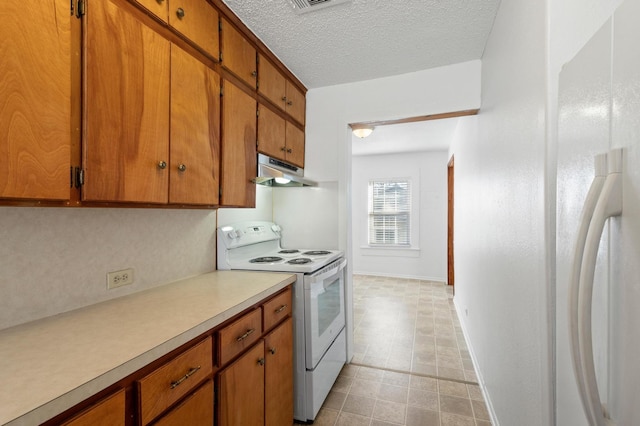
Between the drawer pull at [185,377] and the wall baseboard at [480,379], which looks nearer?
the drawer pull at [185,377]

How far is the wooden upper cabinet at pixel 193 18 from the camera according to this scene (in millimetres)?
1289

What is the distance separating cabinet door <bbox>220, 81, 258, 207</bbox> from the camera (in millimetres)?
1712

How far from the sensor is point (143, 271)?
A: 1.56m

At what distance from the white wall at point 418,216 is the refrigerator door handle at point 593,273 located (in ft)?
15.6

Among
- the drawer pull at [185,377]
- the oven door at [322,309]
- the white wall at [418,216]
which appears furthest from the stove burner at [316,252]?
the white wall at [418,216]

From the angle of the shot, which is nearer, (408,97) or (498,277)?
(498,277)

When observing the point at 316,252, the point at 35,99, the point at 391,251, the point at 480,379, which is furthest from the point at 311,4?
the point at 391,251

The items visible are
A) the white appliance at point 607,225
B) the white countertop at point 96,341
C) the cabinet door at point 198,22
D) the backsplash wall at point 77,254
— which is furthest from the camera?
the cabinet door at point 198,22

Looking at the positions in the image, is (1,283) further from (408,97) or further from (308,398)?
(408,97)

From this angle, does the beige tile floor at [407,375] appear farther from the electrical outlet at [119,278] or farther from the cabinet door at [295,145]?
the cabinet door at [295,145]

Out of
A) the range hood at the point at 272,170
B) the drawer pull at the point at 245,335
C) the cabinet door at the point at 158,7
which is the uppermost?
the cabinet door at the point at 158,7

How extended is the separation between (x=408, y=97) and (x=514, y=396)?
2.15 meters

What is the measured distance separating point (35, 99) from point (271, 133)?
1436 millimetres

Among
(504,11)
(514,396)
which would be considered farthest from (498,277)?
(504,11)
